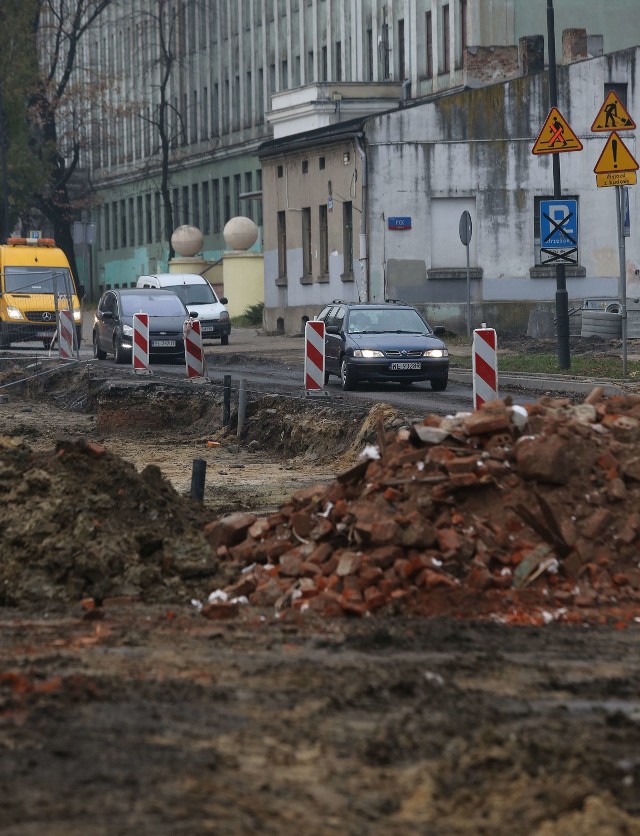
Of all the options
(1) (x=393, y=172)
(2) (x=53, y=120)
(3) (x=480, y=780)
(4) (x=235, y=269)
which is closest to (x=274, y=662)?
(3) (x=480, y=780)

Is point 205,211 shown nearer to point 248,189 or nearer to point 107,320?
point 248,189

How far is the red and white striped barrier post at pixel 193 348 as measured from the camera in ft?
86.6

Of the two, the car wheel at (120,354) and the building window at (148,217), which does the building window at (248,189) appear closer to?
the building window at (148,217)

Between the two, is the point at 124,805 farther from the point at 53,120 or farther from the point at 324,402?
the point at 53,120

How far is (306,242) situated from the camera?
49094mm

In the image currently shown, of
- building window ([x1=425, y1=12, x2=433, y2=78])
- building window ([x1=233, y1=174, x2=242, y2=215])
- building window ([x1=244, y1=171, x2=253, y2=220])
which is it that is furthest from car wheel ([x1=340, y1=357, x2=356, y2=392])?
building window ([x1=233, y1=174, x2=242, y2=215])

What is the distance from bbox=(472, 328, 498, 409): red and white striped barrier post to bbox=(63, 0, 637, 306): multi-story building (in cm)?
3229

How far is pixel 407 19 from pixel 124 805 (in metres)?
58.1

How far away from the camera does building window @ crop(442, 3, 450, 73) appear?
5834 centimetres

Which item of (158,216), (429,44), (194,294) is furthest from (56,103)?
(194,294)

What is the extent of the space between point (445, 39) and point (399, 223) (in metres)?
18.0

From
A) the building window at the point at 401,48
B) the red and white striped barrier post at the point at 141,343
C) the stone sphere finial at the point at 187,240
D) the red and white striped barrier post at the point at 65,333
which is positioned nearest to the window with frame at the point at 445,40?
the building window at the point at 401,48

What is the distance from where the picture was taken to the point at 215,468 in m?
17.8

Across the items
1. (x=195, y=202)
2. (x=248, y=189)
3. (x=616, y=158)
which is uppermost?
(x=248, y=189)
